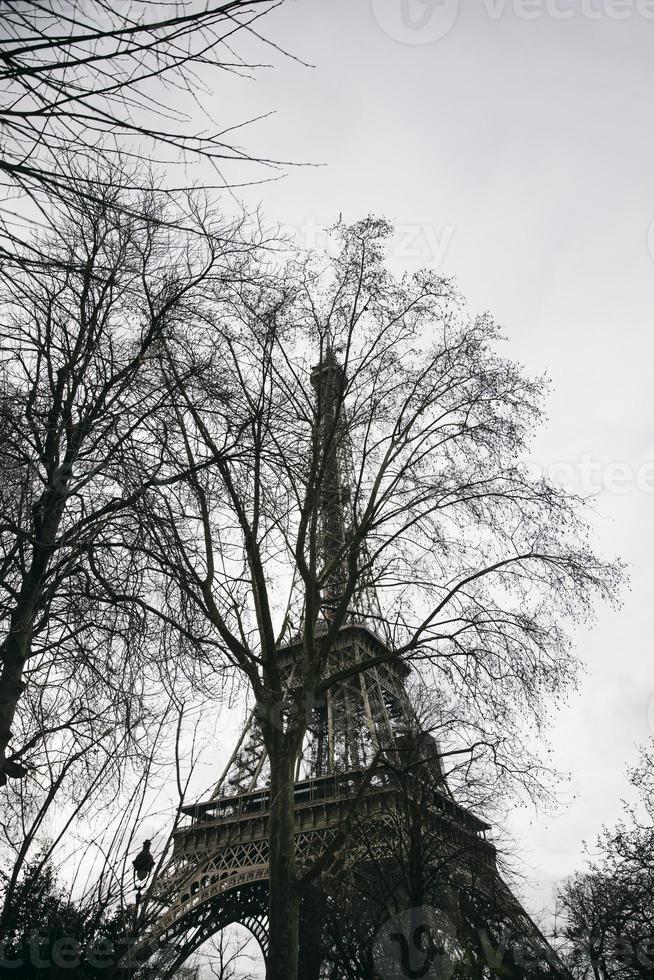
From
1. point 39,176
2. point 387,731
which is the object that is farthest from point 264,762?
point 39,176

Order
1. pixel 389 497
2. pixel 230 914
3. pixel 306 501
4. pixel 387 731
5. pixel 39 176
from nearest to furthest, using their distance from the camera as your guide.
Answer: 1. pixel 39 176
2. pixel 306 501
3. pixel 389 497
4. pixel 387 731
5. pixel 230 914

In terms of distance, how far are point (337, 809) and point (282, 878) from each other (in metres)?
15.3

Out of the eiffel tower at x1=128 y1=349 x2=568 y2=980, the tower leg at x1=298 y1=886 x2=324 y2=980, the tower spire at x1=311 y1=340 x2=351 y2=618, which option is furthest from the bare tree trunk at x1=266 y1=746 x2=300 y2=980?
the tower leg at x1=298 y1=886 x2=324 y2=980

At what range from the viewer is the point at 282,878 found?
224 inches

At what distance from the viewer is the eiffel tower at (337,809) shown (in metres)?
6.66

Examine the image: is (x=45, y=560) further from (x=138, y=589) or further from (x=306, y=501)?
(x=306, y=501)

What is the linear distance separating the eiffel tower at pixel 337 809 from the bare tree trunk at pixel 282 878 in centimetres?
38

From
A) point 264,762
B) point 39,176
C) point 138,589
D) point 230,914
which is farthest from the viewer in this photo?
point 264,762

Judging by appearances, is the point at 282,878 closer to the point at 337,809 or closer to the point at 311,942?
the point at 311,942

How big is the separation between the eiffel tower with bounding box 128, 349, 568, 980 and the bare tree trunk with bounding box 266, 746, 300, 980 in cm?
38

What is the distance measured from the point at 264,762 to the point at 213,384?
22440mm

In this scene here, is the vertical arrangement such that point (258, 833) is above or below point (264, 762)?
below

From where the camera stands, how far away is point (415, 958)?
9914 millimetres

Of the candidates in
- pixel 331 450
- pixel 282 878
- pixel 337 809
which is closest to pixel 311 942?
pixel 337 809
